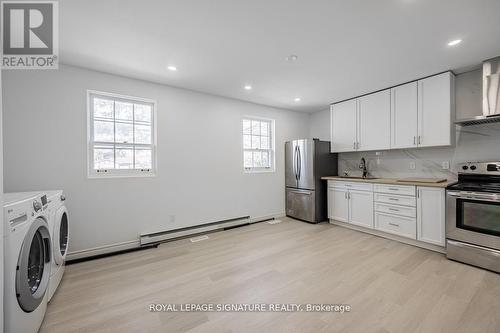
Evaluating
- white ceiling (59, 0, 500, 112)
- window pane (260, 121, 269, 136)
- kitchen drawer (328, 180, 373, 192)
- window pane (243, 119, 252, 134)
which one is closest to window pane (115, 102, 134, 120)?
white ceiling (59, 0, 500, 112)

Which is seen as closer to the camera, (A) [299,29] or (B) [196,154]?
(A) [299,29]

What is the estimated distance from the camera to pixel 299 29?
1.98 metres

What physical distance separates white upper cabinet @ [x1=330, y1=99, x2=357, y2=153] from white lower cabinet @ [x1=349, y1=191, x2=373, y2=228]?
3.04 feet

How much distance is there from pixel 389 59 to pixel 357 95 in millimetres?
1340

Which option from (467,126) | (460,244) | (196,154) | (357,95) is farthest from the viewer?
(357,95)

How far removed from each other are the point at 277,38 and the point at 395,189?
2758 millimetres

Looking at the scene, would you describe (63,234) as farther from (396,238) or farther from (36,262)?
(396,238)

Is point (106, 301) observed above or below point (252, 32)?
below

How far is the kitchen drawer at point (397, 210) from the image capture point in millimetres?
2924

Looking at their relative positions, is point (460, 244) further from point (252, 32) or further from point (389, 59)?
point (252, 32)

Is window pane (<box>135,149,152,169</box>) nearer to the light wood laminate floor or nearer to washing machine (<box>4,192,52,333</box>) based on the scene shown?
the light wood laminate floor

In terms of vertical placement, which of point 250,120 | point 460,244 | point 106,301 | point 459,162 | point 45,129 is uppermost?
point 250,120

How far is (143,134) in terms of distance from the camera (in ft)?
10.4

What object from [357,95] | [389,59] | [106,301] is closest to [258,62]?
[389,59]
